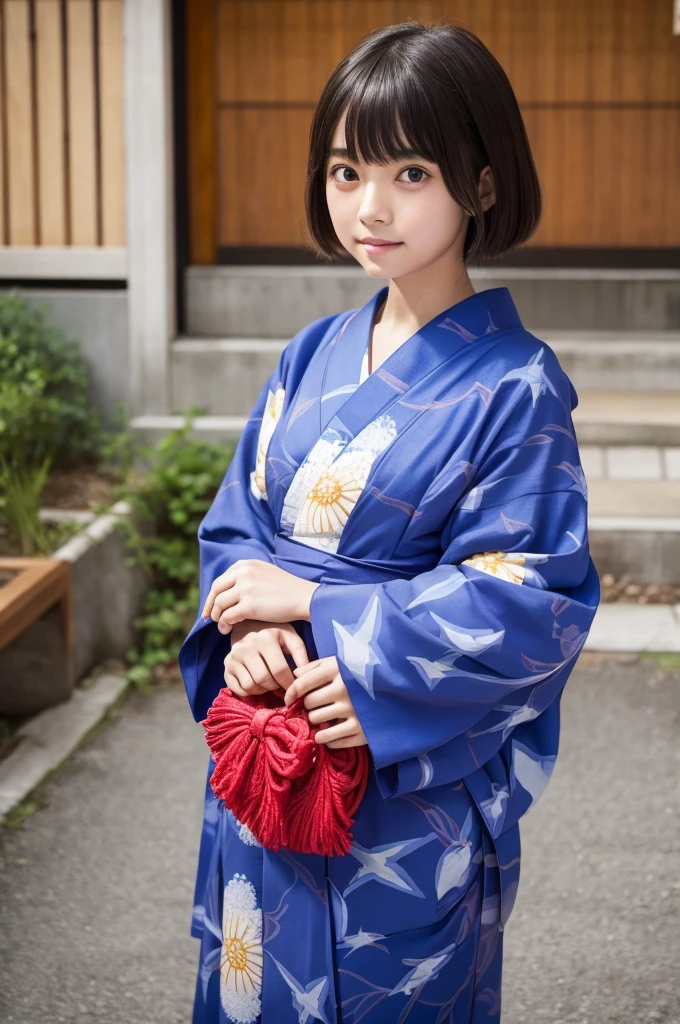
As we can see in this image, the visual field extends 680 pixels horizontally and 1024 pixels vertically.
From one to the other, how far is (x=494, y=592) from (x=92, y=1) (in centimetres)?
487

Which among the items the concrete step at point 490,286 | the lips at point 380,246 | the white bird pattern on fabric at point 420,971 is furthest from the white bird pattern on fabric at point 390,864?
the concrete step at point 490,286

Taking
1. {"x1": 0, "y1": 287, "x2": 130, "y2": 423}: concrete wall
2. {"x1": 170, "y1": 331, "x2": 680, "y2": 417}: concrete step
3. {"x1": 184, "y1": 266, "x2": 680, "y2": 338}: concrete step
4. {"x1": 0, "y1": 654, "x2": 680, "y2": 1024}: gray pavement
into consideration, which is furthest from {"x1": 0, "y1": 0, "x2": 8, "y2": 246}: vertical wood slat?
{"x1": 0, "y1": 654, "x2": 680, "y2": 1024}: gray pavement

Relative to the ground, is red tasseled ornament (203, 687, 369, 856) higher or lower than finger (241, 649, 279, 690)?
lower

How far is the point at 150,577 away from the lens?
16.2 ft

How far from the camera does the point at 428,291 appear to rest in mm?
1867

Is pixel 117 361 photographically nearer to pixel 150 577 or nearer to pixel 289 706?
pixel 150 577

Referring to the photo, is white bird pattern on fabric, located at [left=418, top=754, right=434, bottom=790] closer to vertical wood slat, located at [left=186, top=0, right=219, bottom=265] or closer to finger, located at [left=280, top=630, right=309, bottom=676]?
finger, located at [left=280, top=630, right=309, bottom=676]

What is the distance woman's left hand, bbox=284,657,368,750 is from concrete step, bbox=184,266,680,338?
4540 millimetres

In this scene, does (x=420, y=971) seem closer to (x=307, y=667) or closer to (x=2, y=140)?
(x=307, y=667)

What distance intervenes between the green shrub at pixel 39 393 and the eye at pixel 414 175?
10.8ft

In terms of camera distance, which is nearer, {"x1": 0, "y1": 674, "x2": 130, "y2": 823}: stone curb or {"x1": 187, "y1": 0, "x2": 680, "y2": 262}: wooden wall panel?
{"x1": 0, "y1": 674, "x2": 130, "y2": 823}: stone curb

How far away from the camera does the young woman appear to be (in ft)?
5.47

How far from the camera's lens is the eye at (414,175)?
1687 mm

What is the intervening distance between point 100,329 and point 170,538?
4.45ft
